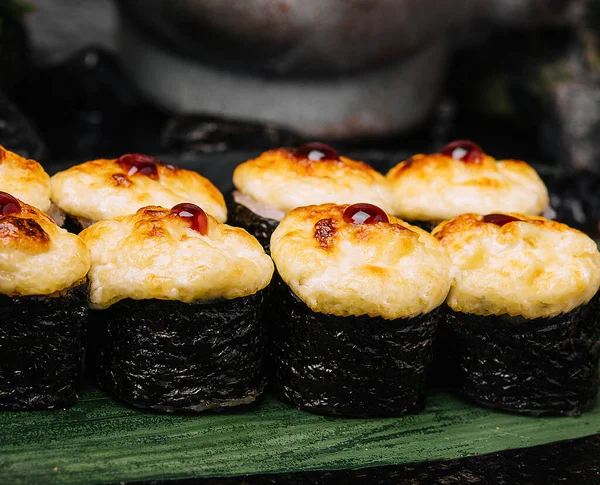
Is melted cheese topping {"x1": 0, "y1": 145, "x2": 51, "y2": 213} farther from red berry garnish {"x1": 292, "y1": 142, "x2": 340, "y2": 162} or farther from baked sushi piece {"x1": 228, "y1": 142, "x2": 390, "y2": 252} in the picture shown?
red berry garnish {"x1": 292, "y1": 142, "x2": 340, "y2": 162}

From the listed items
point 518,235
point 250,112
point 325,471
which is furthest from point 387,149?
point 325,471

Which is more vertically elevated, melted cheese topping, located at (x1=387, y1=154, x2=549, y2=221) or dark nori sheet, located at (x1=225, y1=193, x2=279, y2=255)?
melted cheese topping, located at (x1=387, y1=154, x2=549, y2=221)

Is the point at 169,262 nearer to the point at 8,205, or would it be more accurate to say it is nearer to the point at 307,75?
the point at 8,205

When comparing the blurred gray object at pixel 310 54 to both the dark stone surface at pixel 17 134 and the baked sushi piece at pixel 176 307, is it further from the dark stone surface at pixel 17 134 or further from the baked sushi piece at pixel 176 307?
the baked sushi piece at pixel 176 307

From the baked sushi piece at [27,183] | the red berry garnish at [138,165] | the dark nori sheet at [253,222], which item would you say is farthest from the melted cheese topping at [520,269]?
the baked sushi piece at [27,183]

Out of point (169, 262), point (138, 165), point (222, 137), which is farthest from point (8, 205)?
point (222, 137)

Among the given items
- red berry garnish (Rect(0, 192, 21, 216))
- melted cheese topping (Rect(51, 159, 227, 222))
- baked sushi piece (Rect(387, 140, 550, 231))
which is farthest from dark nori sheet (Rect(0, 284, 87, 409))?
baked sushi piece (Rect(387, 140, 550, 231))
